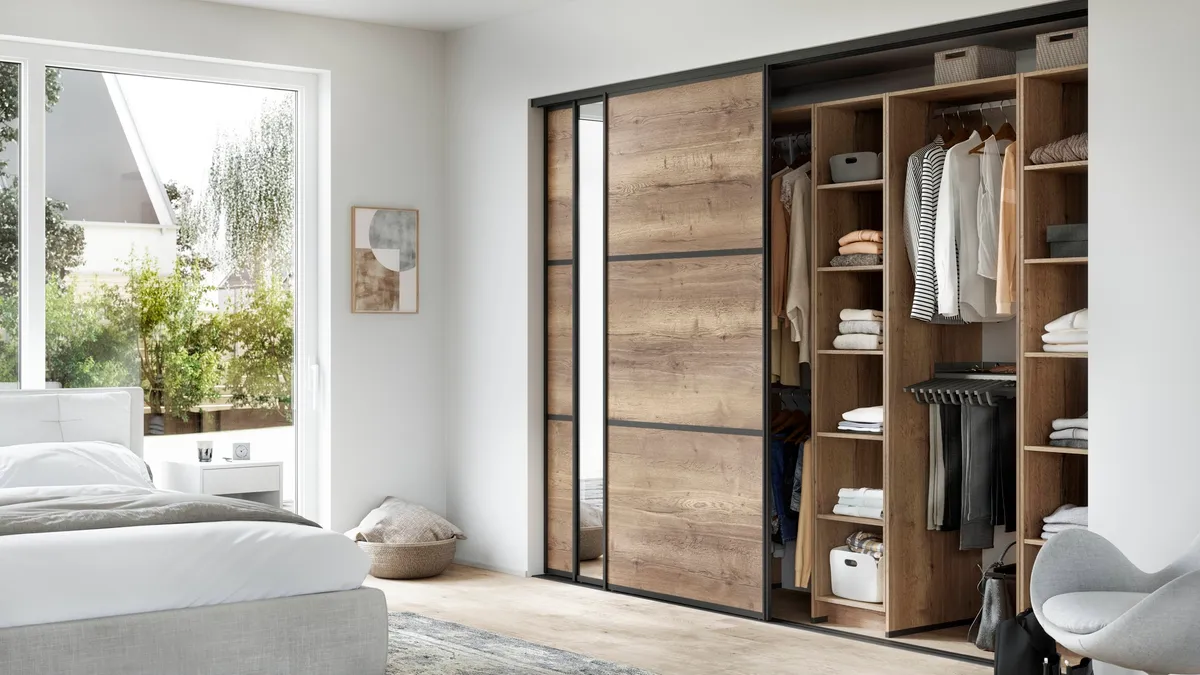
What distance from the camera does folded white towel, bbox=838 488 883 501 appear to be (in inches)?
188

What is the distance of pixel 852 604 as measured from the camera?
482cm

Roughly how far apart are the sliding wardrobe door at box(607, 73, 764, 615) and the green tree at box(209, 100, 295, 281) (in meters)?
1.66

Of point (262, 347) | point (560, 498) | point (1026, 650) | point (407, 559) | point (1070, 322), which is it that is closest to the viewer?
point (1026, 650)

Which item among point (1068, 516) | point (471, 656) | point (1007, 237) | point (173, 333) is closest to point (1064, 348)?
point (1007, 237)

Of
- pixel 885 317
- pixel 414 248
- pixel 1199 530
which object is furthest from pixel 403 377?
pixel 1199 530

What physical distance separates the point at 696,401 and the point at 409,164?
2.05 m

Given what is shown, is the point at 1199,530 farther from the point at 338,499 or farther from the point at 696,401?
the point at 338,499

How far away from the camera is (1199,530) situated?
3.58 metres

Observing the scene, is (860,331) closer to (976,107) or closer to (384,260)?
(976,107)

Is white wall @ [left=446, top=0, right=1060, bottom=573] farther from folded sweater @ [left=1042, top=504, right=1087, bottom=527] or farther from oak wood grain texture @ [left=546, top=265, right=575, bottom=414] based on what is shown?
folded sweater @ [left=1042, top=504, right=1087, bottom=527]

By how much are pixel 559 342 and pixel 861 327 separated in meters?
1.54

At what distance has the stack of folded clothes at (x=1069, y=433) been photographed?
13.5 feet

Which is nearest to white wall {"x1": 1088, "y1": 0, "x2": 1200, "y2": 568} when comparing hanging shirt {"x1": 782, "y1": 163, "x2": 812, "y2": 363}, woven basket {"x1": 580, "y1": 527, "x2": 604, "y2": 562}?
hanging shirt {"x1": 782, "y1": 163, "x2": 812, "y2": 363}

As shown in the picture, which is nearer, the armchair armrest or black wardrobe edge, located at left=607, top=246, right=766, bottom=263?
the armchair armrest
